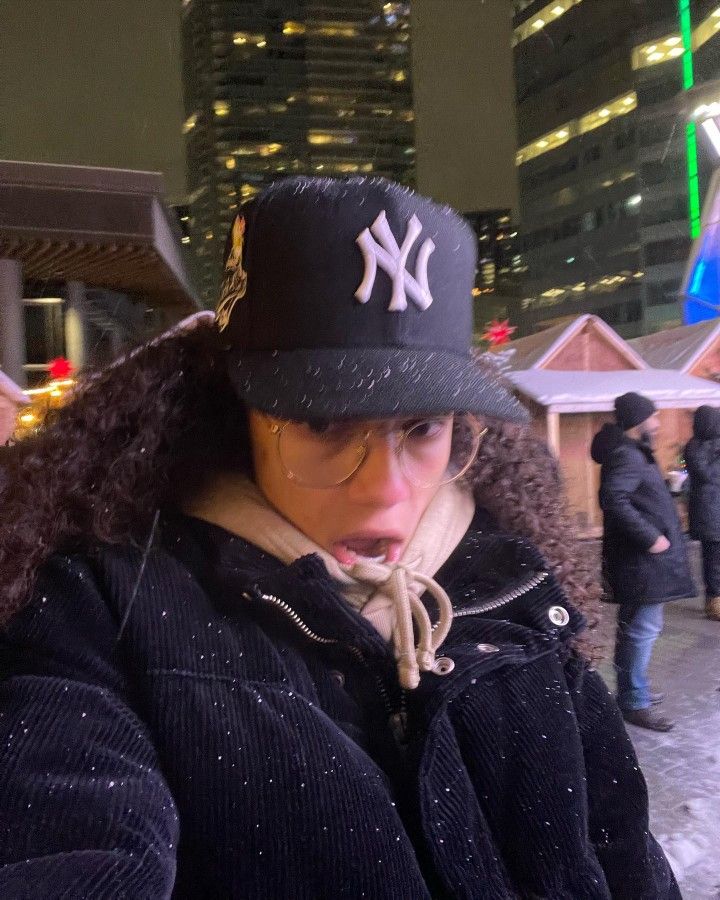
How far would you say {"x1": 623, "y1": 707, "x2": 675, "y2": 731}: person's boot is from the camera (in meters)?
3.44

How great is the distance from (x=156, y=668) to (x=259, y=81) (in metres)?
2.03

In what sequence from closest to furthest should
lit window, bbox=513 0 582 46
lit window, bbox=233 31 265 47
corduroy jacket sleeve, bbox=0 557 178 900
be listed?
corduroy jacket sleeve, bbox=0 557 178 900, lit window, bbox=233 31 265 47, lit window, bbox=513 0 582 46

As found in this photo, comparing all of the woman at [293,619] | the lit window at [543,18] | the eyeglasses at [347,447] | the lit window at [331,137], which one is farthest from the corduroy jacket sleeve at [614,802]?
the lit window at [543,18]

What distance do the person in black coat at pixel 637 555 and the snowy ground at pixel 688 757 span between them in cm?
14

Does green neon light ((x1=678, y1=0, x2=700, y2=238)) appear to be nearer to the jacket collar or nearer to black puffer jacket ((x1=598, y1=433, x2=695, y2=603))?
black puffer jacket ((x1=598, y1=433, x2=695, y2=603))

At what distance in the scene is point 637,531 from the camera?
3426mm

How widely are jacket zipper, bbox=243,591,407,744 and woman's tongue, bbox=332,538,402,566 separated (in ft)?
0.26

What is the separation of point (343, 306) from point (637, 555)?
319cm

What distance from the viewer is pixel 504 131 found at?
7.47 feet

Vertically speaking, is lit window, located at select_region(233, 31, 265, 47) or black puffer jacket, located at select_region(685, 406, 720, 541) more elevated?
lit window, located at select_region(233, 31, 265, 47)

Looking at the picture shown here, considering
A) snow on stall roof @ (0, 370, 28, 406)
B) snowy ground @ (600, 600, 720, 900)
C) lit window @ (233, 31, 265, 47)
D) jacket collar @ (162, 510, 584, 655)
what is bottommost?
snowy ground @ (600, 600, 720, 900)

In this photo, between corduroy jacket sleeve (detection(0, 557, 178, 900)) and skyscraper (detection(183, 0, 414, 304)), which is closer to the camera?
corduroy jacket sleeve (detection(0, 557, 178, 900))

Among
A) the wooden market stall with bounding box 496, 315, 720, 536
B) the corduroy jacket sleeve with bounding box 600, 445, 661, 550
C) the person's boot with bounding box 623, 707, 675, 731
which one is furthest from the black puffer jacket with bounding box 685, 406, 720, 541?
the person's boot with bounding box 623, 707, 675, 731

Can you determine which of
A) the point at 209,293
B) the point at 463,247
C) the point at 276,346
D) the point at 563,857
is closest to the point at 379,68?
the point at 209,293
